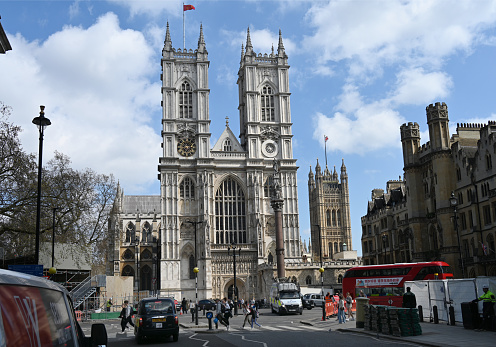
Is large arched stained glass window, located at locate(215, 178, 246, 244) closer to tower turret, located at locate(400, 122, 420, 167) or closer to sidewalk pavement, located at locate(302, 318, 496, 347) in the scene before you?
tower turret, located at locate(400, 122, 420, 167)

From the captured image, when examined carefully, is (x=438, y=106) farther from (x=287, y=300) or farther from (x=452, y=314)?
(x=452, y=314)

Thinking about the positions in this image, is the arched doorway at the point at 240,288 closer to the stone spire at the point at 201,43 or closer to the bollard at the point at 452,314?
the stone spire at the point at 201,43

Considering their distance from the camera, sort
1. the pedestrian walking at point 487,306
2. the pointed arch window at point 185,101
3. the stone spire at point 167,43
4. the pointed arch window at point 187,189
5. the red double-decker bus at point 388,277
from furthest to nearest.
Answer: the stone spire at point 167,43 < the pointed arch window at point 185,101 < the pointed arch window at point 187,189 < the red double-decker bus at point 388,277 < the pedestrian walking at point 487,306

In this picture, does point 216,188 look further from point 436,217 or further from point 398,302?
point 398,302

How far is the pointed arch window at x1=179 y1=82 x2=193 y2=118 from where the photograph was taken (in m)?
68.4

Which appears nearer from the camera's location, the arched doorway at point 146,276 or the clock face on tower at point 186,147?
the clock face on tower at point 186,147

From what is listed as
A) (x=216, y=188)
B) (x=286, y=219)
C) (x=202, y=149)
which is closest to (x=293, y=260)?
(x=286, y=219)

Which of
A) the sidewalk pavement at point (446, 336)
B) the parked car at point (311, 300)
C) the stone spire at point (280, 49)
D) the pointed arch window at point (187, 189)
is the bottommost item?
the parked car at point (311, 300)

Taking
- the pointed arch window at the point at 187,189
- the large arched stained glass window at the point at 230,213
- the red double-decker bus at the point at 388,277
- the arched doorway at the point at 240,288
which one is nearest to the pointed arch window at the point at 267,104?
the large arched stained glass window at the point at 230,213

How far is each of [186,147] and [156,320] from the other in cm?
4981

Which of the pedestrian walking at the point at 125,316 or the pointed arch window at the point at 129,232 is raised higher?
the pointed arch window at the point at 129,232

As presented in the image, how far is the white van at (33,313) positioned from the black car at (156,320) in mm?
13224

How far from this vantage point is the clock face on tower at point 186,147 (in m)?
66.8

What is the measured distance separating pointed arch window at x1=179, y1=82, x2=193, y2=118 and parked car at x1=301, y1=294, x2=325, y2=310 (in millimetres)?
30925
